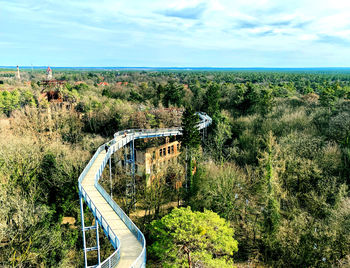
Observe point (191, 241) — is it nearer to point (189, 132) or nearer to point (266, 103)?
point (189, 132)

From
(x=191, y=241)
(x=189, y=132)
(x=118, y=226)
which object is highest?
(x=189, y=132)

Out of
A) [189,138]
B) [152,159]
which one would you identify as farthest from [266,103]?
[152,159]

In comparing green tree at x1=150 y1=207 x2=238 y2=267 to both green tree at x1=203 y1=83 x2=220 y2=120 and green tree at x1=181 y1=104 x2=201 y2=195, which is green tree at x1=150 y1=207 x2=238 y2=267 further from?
green tree at x1=203 y1=83 x2=220 y2=120

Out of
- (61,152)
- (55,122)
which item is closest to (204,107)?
(55,122)

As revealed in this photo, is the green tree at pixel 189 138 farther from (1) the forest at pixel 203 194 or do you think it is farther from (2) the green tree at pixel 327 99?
(2) the green tree at pixel 327 99

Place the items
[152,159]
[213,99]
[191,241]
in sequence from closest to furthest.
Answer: [191,241]
[152,159]
[213,99]

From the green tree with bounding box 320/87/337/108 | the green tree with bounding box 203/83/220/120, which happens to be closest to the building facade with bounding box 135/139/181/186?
the green tree with bounding box 203/83/220/120

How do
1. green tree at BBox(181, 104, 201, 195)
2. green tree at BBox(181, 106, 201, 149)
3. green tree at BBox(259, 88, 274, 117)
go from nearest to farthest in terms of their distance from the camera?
→ green tree at BBox(181, 104, 201, 195) < green tree at BBox(181, 106, 201, 149) < green tree at BBox(259, 88, 274, 117)
